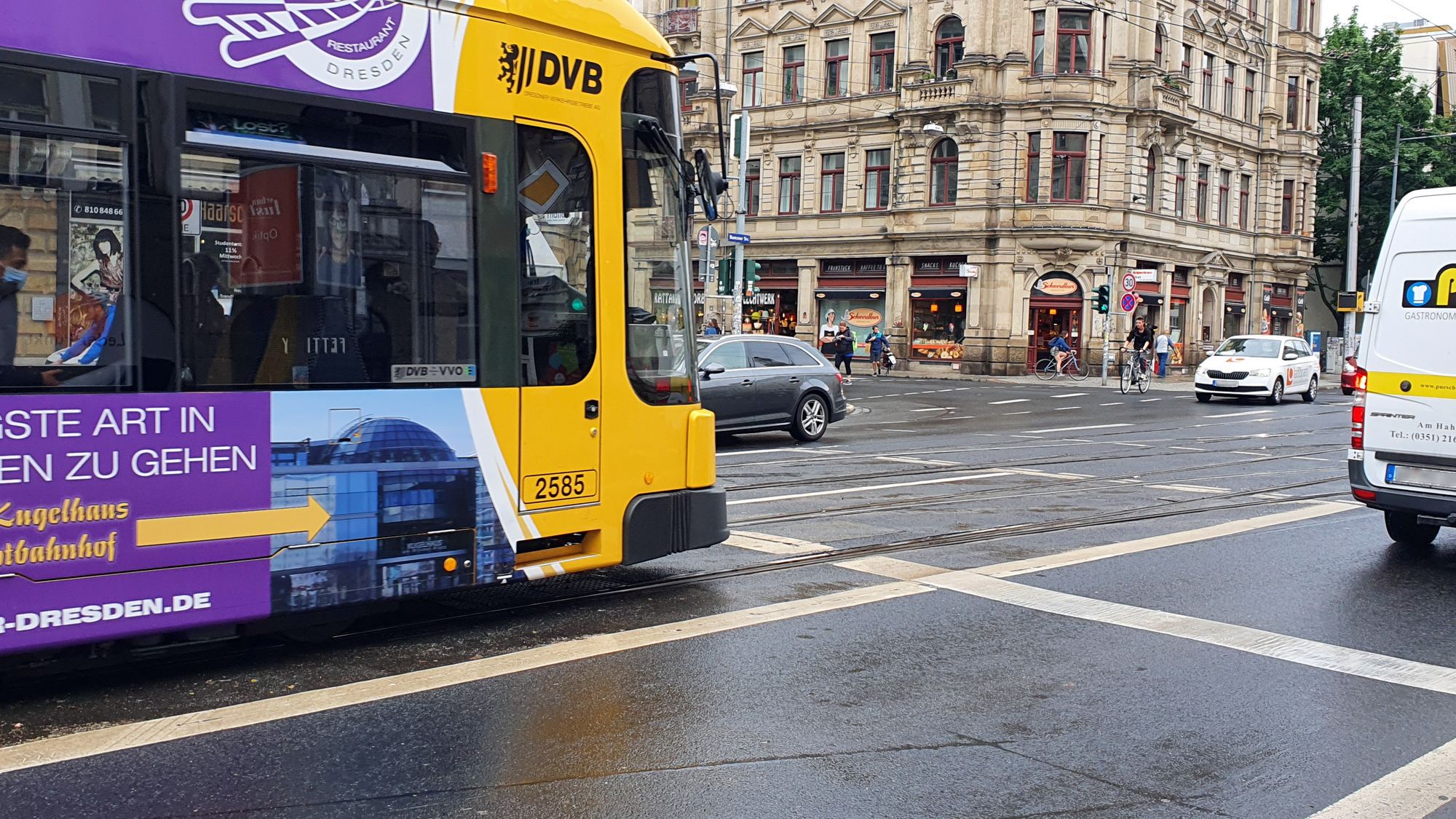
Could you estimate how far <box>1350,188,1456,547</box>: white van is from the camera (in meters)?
8.66

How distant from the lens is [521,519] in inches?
252

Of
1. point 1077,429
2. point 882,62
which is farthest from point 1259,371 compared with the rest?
point 882,62

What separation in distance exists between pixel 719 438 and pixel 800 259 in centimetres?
3077

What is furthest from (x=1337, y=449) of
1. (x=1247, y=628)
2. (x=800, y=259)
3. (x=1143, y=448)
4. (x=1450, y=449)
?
(x=800, y=259)

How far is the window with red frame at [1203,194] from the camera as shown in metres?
47.5

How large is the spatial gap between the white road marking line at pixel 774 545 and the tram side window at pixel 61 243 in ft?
14.6

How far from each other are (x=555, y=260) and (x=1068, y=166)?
38413 mm

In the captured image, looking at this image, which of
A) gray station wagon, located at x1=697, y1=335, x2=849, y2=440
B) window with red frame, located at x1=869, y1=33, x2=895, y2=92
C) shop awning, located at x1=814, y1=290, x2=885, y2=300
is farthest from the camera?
shop awning, located at x1=814, y1=290, x2=885, y2=300

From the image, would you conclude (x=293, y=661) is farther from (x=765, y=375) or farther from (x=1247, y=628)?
(x=765, y=375)

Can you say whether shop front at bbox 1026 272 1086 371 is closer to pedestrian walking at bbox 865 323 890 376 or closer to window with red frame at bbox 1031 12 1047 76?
pedestrian walking at bbox 865 323 890 376

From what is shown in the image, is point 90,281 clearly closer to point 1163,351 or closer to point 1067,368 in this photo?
point 1067,368

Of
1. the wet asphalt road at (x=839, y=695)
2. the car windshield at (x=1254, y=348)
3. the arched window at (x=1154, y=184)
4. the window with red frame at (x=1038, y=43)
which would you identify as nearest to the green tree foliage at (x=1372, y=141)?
the arched window at (x=1154, y=184)

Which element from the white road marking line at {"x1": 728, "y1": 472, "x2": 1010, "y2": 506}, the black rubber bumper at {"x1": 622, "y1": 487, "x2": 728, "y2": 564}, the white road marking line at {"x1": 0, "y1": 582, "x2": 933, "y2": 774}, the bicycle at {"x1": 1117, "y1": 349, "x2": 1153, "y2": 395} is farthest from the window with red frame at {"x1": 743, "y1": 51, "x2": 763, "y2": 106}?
the white road marking line at {"x1": 0, "y1": 582, "x2": 933, "y2": 774}

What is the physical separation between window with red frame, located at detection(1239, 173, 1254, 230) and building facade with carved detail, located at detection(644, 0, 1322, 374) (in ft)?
0.30
